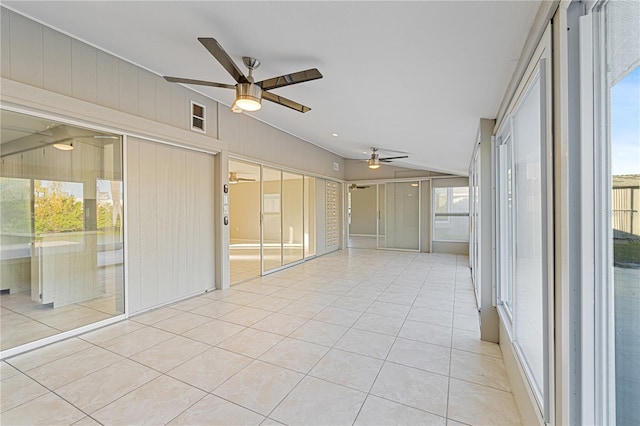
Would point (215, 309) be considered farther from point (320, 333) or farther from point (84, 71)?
point (84, 71)

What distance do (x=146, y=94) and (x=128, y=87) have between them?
0.21 metres

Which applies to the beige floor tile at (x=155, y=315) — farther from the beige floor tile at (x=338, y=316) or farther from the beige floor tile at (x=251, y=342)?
the beige floor tile at (x=338, y=316)

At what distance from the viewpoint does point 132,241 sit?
11.0 feet

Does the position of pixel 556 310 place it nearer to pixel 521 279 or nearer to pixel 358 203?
pixel 521 279

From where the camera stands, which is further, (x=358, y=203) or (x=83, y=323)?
(x=358, y=203)

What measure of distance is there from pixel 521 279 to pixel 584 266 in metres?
1.18

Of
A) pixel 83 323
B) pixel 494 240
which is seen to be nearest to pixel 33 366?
pixel 83 323

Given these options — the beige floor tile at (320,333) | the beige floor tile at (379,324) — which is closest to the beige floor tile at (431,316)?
the beige floor tile at (379,324)

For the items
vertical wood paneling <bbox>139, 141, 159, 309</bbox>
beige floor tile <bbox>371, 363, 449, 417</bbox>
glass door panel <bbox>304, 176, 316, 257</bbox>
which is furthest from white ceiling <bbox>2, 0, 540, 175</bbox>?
glass door panel <bbox>304, 176, 316, 257</bbox>

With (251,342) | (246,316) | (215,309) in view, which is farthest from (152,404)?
(215,309)

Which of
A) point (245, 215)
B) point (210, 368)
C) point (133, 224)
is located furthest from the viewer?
point (245, 215)

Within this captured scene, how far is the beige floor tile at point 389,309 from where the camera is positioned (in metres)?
3.46

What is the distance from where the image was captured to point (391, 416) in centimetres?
177

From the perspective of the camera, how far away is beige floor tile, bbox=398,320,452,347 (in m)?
2.78
